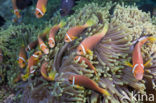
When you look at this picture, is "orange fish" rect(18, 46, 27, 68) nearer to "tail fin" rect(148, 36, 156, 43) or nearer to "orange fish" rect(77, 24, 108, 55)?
"orange fish" rect(77, 24, 108, 55)

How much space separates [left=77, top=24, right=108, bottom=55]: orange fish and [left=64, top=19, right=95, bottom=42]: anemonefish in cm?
17

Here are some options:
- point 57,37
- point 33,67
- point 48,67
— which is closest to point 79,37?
point 57,37

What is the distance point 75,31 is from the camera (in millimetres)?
1627

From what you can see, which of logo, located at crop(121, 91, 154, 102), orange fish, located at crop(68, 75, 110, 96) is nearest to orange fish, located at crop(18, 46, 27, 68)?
orange fish, located at crop(68, 75, 110, 96)

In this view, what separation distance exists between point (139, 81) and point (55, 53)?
0.90m

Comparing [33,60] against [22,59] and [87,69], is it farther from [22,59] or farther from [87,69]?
[87,69]

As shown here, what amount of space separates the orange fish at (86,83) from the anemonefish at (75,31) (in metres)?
0.43

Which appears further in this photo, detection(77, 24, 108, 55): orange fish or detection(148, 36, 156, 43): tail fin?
detection(148, 36, 156, 43): tail fin

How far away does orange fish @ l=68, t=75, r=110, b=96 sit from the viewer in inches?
50.4

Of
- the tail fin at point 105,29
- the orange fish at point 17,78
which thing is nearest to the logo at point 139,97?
the tail fin at point 105,29

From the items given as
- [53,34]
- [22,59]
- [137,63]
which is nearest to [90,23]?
[53,34]

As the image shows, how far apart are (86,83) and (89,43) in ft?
1.30

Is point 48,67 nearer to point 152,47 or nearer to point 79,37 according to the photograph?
point 79,37

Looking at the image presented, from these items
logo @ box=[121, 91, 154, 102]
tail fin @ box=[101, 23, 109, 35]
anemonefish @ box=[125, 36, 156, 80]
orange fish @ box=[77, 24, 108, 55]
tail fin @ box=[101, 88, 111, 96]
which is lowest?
logo @ box=[121, 91, 154, 102]
